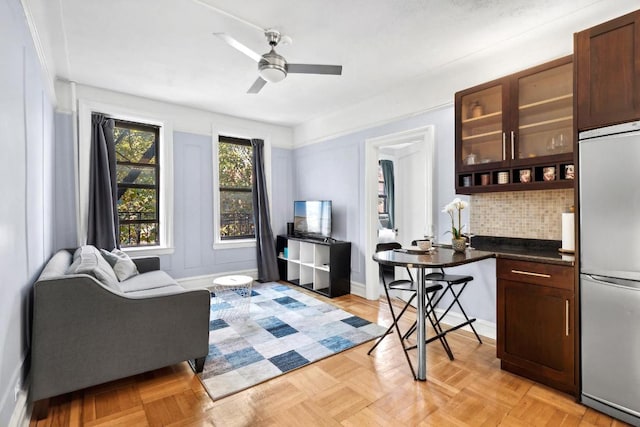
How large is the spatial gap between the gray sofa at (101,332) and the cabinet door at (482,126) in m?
2.62

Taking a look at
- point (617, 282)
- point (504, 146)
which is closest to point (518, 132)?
point (504, 146)

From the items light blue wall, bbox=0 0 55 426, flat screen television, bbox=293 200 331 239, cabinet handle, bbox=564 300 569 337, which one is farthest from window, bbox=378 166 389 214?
light blue wall, bbox=0 0 55 426

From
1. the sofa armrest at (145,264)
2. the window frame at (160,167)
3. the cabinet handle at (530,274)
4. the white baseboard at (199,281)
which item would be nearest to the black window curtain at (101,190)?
the window frame at (160,167)

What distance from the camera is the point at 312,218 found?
16.6 ft

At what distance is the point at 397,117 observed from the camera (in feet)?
13.0

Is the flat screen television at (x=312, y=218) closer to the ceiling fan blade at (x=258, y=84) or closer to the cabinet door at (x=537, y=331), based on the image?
the ceiling fan blade at (x=258, y=84)

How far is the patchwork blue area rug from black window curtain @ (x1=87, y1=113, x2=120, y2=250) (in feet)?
5.20

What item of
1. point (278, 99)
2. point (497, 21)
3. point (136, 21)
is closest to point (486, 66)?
point (497, 21)

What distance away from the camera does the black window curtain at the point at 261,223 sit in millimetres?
5273

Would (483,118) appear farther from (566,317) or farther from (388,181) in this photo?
(388,181)

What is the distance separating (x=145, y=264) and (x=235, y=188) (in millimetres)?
1915

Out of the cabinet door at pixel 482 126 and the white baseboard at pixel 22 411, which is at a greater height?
the cabinet door at pixel 482 126

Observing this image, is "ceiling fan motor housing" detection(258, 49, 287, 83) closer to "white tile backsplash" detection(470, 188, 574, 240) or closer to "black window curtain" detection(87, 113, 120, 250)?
"white tile backsplash" detection(470, 188, 574, 240)

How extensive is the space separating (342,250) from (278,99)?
91.0 inches
